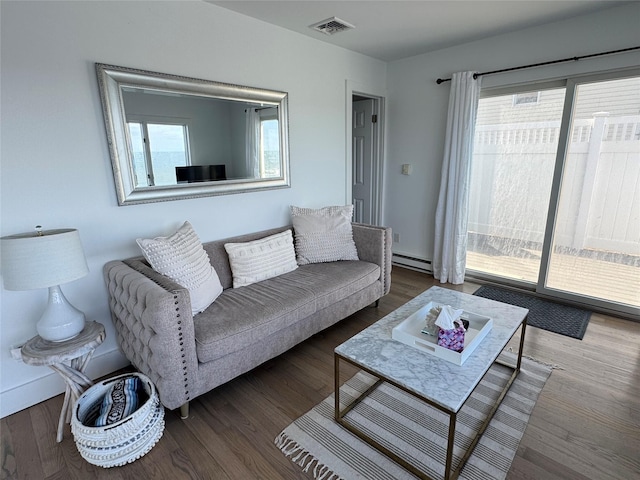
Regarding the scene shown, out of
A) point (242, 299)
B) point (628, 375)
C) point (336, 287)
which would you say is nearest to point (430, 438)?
point (336, 287)

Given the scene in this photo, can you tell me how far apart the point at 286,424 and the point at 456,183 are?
277cm

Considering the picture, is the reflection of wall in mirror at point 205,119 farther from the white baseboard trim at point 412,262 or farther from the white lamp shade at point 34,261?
the white baseboard trim at point 412,262

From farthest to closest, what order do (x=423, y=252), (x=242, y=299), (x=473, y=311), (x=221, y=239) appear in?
(x=423, y=252)
(x=221, y=239)
(x=242, y=299)
(x=473, y=311)

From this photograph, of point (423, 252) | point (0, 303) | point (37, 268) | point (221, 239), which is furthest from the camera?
point (423, 252)

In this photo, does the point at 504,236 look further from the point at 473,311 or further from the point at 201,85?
the point at 201,85

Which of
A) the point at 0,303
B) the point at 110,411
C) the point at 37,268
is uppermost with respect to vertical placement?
the point at 37,268

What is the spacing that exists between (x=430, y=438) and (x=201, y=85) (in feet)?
8.42

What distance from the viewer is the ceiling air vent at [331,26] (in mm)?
2658

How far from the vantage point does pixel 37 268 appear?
149 cm

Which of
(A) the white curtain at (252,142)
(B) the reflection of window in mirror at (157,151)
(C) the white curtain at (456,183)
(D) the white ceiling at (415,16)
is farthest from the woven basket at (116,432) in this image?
(C) the white curtain at (456,183)

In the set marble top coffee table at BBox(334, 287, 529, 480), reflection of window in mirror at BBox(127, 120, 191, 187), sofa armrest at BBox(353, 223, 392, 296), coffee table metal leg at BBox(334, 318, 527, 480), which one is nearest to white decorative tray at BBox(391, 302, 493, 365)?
marble top coffee table at BBox(334, 287, 529, 480)

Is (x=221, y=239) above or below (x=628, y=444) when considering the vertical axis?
above

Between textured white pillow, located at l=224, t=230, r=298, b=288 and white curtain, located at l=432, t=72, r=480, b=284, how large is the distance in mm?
1791

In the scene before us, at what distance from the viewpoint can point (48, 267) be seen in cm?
151
